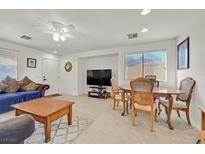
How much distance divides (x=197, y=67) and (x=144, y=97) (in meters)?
1.34

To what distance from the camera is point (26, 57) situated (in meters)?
4.88

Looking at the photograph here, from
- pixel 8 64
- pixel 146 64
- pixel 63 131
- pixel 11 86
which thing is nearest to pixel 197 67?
pixel 146 64

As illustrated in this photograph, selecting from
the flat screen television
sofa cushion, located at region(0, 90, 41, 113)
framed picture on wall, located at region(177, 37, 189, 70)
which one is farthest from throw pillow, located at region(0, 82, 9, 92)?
framed picture on wall, located at region(177, 37, 189, 70)

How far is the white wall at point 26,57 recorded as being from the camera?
4.36 meters

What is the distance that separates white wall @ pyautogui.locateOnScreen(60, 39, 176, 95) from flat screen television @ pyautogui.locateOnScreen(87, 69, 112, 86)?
1.96ft

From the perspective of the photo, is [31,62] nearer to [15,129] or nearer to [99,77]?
[99,77]

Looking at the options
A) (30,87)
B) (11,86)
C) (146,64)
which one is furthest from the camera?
(146,64)

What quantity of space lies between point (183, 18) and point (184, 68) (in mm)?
1324

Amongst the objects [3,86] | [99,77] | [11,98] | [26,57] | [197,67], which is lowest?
[11,98]

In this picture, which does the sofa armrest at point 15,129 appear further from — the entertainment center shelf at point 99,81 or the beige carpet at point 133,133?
the entertainment center shelf at point 99,81

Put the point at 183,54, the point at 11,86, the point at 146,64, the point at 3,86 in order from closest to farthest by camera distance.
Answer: the point at 183,54, the point at 3,86, the point at 11,86, the point at 146,64

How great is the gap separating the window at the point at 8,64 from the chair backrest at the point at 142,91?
4.52 m

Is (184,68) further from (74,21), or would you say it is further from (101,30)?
(74,21)
